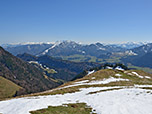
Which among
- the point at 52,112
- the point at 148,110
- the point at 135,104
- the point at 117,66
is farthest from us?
the point at 117,66

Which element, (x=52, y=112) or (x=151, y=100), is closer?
(x=52, y=112)

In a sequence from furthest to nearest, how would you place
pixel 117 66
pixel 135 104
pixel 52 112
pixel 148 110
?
pixel 117 66, pixel 135 104, pixel 52 112, pixel 148 110

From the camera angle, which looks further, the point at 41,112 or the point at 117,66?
the point at 117,66

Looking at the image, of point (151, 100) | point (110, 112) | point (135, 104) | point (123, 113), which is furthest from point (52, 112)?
point (151, 100)

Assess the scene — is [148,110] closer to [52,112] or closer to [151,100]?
[151,100]

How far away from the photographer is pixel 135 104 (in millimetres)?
21641

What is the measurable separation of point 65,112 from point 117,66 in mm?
161620

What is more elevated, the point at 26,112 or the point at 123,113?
the point at 26,112

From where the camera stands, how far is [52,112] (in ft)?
65.2

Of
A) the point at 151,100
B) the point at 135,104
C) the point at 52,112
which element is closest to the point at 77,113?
the point at 52,112

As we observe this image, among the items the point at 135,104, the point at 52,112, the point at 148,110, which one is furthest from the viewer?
the point at 135,104

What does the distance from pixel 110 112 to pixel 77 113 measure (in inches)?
188

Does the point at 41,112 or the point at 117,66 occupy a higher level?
the point at 41,112

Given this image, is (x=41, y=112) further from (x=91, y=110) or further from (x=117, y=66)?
(x=117, y=66)
